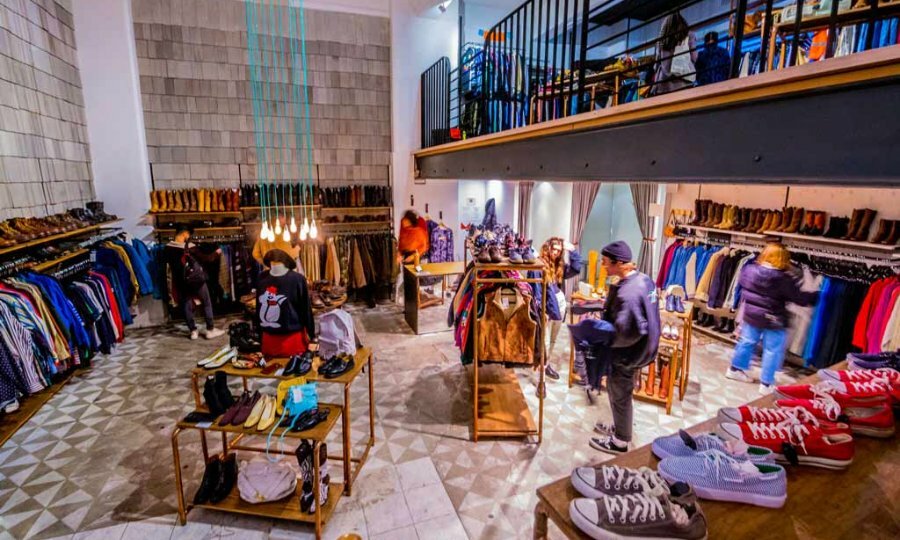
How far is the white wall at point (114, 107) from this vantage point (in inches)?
238

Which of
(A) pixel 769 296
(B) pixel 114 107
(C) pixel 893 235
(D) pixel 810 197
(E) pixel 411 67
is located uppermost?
(E) pixel 411 67

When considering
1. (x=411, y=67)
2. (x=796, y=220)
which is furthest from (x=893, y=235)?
(x=411, y=67)

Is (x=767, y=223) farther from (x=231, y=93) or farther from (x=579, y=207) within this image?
(x=231, y=93)

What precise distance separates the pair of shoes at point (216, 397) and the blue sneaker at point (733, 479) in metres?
2.53

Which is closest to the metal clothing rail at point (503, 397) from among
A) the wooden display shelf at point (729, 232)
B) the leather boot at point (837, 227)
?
the wooden display shelf at point (729, 232)

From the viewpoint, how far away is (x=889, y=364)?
6.90ft

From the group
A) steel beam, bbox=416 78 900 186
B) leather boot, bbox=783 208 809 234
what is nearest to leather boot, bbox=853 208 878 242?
leather boot, bbox=783 208 809 234

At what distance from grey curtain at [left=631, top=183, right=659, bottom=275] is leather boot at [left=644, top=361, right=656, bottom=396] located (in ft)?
11.4

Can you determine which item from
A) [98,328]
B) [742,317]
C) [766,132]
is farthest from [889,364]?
[98,328]

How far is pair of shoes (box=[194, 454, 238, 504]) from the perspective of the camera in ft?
9.30

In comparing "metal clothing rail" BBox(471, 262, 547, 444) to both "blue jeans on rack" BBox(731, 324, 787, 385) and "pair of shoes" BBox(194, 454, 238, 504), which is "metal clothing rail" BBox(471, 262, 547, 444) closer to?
"pair of shoes" BBox(194, 454, 238, 504)

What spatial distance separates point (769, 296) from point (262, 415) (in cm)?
470

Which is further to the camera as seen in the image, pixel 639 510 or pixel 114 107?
pixel 114 107

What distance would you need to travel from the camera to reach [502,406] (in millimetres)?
4125
